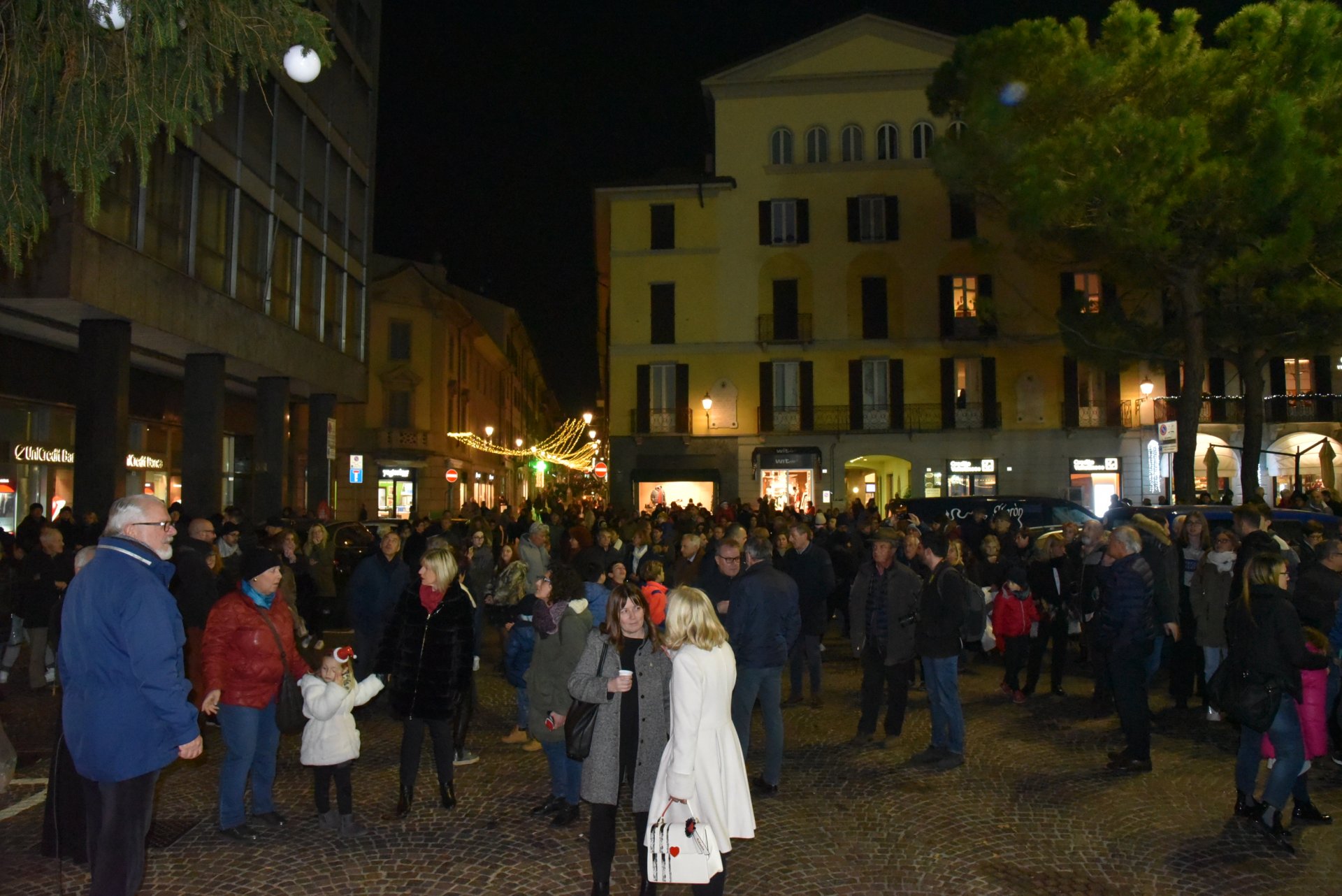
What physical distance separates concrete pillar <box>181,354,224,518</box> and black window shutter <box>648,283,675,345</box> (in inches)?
724

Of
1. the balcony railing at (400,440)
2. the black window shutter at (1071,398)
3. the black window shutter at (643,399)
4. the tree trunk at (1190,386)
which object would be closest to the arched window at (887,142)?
the black window shutter at (1071,398)

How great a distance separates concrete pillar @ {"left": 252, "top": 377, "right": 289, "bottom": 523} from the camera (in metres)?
22.4

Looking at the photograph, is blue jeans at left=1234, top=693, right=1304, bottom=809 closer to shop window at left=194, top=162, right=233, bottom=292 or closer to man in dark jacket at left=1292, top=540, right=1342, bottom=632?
man in dark jacket at left=1292, top=540, right=1342, bottom=632

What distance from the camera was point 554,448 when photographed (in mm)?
52906

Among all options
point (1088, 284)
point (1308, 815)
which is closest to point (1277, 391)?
point (1088, 284)

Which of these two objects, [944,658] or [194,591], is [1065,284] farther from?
[194,591]

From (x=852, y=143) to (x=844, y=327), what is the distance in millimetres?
6476

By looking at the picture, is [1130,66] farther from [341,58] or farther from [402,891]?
[402,891]

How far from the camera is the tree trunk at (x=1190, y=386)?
23.8 metres

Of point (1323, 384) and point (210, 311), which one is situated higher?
point (1323, 384)

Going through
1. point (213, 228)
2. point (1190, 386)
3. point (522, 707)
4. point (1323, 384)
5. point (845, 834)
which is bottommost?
point (845, 834)

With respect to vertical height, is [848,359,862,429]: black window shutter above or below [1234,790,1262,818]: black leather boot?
above

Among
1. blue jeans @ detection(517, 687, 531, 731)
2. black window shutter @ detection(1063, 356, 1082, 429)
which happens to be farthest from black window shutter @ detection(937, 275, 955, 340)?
blue jeans @ detection(517, 687, 531, 731)

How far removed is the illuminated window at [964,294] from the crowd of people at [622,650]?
23699 millimetres
